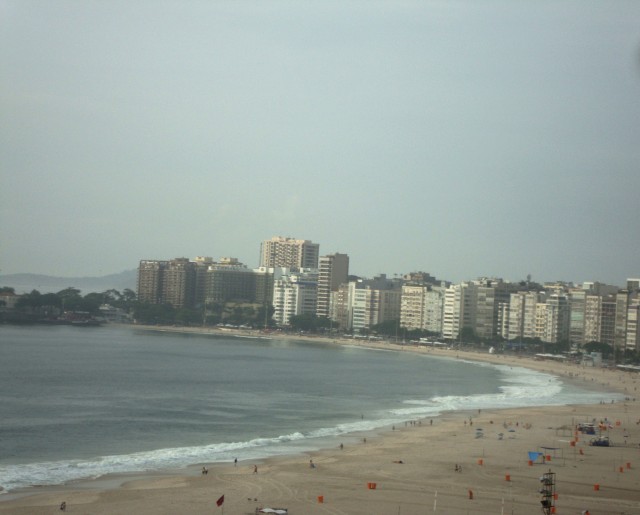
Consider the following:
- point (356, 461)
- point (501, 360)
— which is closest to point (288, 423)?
point (356, 461)

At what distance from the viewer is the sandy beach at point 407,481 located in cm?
2225

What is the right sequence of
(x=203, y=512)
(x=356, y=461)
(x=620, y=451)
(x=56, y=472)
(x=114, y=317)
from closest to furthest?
(x=203, y=512) < (x=56, y=472) < (x=356, y=461) < (x=620, y=451) < (x=114, y=317)

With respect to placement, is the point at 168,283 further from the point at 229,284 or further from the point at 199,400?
the point at 199,400

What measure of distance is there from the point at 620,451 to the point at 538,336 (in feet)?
283

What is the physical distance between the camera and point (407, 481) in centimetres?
2569

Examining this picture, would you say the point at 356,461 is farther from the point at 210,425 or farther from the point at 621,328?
the point at 621,328

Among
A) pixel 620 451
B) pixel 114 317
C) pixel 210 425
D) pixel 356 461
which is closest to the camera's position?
pixel 356 461

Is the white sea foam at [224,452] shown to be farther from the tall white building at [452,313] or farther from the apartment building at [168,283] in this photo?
the apartment building at [168,283]

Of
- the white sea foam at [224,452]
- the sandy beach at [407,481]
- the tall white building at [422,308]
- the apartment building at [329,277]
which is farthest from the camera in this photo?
the apartment building at [329,277]

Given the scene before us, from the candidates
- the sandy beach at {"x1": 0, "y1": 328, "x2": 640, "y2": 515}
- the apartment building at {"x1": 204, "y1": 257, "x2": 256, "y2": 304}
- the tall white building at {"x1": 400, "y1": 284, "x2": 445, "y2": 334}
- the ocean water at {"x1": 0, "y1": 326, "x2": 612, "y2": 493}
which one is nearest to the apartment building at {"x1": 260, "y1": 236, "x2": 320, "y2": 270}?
the apartment building at {"x1": 204, "y1": 257, "x2": 256, "y2": 304}

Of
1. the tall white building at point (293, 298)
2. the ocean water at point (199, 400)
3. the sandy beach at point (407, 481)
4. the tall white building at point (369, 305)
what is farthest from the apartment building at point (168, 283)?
the sandy beach at point (407, 481)

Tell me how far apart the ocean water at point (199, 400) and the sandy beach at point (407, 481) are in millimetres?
1985

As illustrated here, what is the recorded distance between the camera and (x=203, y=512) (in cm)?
2150

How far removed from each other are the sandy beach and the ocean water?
1.99 m
